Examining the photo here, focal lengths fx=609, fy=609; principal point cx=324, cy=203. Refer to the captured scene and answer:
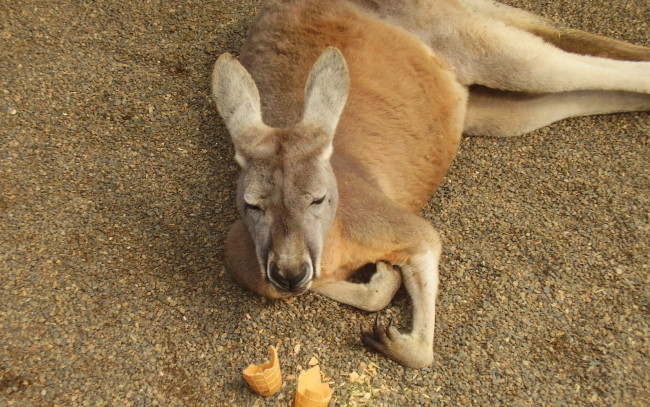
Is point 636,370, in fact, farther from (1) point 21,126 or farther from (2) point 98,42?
(2) point 98,42

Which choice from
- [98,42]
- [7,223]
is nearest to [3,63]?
[98,42]

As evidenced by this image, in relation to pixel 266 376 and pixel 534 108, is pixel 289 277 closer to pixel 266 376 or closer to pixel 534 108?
pixel 266 376

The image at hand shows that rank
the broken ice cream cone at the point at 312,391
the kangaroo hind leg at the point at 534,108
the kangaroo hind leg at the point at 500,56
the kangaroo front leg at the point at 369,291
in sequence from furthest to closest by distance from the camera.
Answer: the kangaroo hind leg at the point at 534,108
the kangaroo hind leg at the point at 500,56
the kangaroo front leg at the point at 369,291
the broken ice cream cone at the point at 312,391

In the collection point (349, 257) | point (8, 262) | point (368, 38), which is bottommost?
point (8, 262)

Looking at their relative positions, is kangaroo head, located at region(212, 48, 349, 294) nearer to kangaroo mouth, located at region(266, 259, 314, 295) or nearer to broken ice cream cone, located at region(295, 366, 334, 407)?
kangaroo mouth, located at region(266, 259, 314, 295)

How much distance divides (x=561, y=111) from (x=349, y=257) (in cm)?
221

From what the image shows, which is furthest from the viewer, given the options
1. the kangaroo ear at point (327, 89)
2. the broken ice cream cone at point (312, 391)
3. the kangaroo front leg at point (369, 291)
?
the kangaroo front leg at point (369, 291)

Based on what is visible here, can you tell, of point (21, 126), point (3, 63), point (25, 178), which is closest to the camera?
point (25, 178)

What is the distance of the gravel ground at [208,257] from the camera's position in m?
3.12

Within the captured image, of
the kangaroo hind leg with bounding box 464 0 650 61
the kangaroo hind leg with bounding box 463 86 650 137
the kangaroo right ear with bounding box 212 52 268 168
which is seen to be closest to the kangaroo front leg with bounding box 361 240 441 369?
the kangaroo right ear with bounding box 212 52 268 168

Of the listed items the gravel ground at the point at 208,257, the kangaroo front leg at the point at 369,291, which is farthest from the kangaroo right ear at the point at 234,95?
the kangaroo front leg at the point at 369,291

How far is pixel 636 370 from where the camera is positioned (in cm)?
311

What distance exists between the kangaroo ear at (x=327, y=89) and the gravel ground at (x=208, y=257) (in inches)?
40.4

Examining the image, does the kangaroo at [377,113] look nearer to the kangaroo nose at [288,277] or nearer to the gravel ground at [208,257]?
the kangaroo nose at [288,277]
